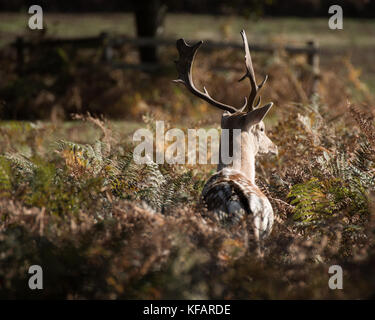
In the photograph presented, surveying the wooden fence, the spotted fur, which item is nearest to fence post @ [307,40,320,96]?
the wooden fence

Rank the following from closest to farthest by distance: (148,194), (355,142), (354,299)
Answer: (354,299)
(148,194)
(355,142)

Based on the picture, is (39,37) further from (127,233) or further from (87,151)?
(127,233)

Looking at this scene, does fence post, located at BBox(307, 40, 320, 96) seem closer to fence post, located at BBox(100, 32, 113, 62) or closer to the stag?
fence post, located at BBox(100, 32, 113, 62)

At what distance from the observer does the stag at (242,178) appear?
3.71 meters

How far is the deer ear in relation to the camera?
14.6 ft

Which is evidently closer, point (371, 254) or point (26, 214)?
point (371, 254)

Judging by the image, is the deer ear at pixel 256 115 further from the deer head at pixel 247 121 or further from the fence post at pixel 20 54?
the fence post at pixel 20 54

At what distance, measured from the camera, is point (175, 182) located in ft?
14.3

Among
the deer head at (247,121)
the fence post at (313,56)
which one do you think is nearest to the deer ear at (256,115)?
the deer head at (247,121)

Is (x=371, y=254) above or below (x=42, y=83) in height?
below

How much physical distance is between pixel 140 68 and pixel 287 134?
7.59 metres

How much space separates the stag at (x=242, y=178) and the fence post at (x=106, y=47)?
8044 mm

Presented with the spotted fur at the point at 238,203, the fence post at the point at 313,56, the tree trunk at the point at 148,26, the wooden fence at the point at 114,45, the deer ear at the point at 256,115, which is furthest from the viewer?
the tree trunk at the point at 148,26

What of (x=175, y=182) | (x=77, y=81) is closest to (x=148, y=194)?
(x=175, y=182)
